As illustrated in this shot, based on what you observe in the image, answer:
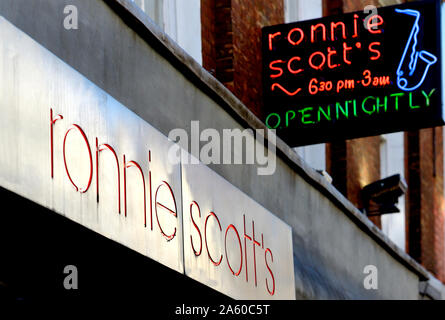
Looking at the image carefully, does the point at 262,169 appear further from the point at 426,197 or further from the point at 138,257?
the point at 426,197

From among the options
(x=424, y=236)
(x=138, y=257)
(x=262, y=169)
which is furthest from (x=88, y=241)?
(x=424, y=236)

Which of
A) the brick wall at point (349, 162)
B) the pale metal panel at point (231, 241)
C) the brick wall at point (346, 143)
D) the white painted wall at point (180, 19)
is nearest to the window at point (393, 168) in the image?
the brick wall at point (346, 143)

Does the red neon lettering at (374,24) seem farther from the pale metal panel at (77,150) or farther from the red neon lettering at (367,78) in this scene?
the pale metal panel at (77,150)


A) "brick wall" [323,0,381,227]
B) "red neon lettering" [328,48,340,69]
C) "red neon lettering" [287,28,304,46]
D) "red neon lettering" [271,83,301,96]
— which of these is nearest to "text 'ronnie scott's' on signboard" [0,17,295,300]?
"red neon lettering" [271,83,301,96]

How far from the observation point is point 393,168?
Answer: 1966 centimetres

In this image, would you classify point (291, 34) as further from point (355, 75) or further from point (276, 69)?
point (355, 75)

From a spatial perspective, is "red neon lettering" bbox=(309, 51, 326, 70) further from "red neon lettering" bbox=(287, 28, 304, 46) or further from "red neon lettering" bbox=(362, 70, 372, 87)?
"red neon lettering" bbox=(362, 70, 372, 87)

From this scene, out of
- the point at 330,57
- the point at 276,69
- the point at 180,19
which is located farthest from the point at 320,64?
the point at 180,19

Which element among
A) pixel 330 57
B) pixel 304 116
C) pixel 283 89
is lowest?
pixel 304 116

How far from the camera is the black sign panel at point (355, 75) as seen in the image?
12672mm

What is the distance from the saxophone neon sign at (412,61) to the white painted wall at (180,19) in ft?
6.58

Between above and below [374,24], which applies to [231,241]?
below

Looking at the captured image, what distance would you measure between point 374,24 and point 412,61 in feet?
1.83
